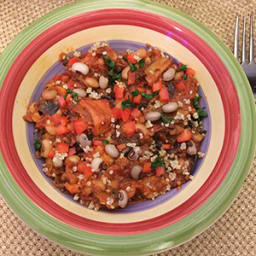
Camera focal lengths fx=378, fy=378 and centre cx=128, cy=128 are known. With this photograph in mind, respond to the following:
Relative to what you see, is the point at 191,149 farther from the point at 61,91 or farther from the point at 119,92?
the point at 61,91

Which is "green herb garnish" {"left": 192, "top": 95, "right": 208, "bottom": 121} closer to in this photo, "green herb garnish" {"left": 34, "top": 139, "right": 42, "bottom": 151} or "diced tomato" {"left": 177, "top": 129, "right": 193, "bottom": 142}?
"diced tomato" {"left": 177, "top": 129, "right": 193, "bottom": 142}

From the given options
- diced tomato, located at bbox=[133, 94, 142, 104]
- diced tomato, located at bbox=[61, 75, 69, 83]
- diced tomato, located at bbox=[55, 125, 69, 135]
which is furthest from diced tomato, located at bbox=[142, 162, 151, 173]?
diced tomato, located at bbox=[61, 75, 69, 83]

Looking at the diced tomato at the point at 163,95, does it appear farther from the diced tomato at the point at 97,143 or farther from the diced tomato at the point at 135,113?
the diced tomato at the point at 97,143

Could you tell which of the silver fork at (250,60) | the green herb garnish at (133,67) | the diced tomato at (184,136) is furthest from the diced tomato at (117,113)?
the silver fork at (250,60)

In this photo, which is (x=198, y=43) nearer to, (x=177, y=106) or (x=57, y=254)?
(x=177, y=106)

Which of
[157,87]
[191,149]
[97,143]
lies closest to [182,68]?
[157,87]

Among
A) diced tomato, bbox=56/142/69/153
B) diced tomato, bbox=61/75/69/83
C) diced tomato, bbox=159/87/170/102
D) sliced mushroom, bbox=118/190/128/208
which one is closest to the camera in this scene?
sliced mushroom, bbox=118/190/128/208

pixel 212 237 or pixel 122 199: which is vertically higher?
pixel 122 199
